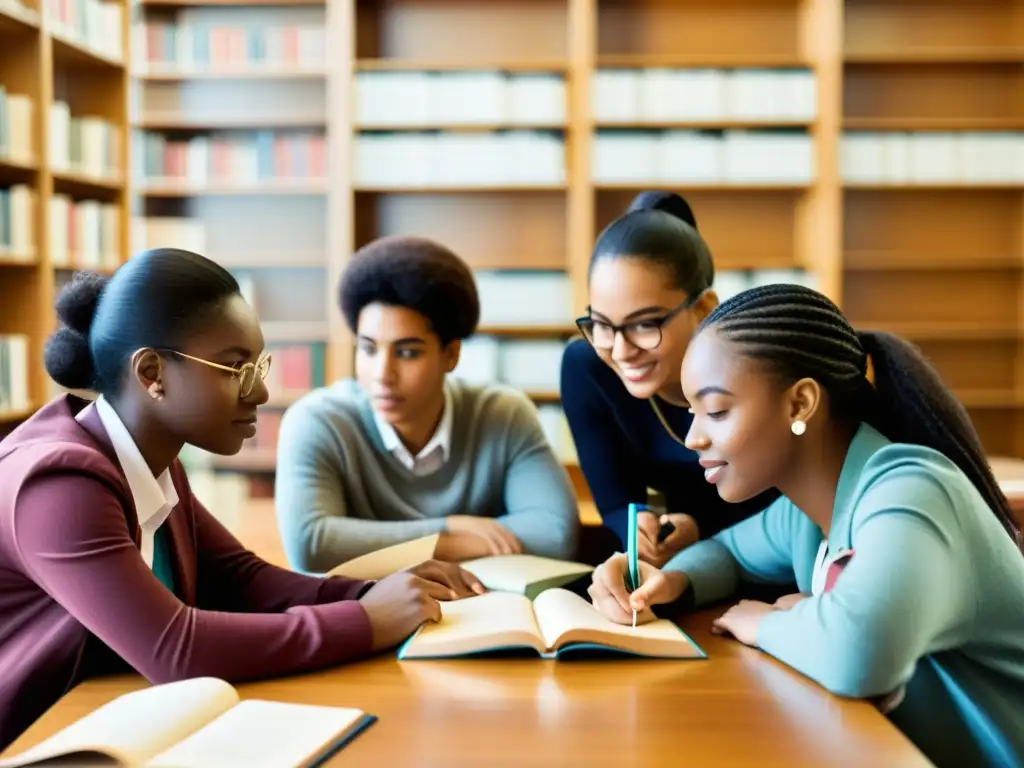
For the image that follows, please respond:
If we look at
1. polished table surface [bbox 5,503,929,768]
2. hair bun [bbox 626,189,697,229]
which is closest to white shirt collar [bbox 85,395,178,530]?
polished table surface [bbox 5,503,929,768]

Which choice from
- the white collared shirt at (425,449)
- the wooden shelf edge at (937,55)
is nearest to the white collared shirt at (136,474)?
the white collared shirt at (425,449)

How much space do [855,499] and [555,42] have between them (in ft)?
12.7

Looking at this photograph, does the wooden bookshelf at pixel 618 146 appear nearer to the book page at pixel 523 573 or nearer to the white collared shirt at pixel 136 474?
the book page at pixel 523 573

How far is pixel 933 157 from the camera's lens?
4.46 m

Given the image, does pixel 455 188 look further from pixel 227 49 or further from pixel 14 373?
pixel 14 373

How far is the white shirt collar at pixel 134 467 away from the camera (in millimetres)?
1262

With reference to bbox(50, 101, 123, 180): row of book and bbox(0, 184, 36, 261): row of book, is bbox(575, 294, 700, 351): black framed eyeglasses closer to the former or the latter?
bbox(0, 184, 36, 261): row of book

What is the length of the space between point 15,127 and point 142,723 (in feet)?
10.2

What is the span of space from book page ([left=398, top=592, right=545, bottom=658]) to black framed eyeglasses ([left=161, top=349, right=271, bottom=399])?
0.37 m

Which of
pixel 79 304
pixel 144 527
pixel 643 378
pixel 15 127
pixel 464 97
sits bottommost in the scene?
pixel 144 527

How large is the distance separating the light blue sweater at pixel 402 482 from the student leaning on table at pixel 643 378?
0.31 feet

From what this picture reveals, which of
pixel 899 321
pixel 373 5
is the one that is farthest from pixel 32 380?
pixel 899 321

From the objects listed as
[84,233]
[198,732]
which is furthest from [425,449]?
[84,233]

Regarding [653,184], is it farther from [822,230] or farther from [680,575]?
[680,575]
